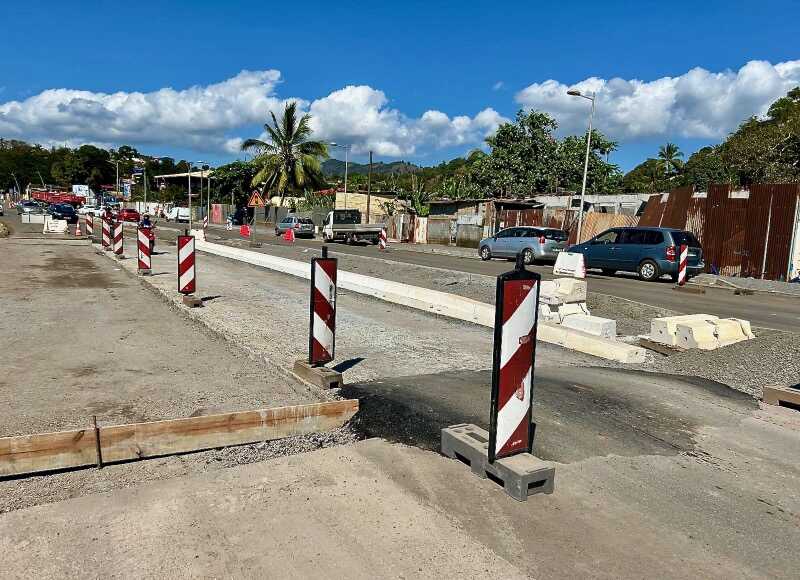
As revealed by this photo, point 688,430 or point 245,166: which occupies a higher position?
point 245,166

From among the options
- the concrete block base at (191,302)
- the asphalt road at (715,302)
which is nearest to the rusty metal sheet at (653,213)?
the asphalt road at (715,302)

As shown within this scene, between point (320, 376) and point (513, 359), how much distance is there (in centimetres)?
252

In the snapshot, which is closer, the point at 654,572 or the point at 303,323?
the point at 654,572

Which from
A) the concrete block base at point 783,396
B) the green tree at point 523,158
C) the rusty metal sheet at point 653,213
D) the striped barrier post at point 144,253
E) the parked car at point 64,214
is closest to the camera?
the concrete block base at point 783,396

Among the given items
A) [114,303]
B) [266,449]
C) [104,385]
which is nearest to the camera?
[266,449]

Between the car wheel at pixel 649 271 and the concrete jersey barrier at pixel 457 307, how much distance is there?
9.78 m

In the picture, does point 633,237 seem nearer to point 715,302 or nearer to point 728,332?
point 715,302

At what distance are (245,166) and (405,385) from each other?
73.8 meters

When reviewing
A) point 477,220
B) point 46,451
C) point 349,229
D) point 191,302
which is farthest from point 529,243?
point 46,451

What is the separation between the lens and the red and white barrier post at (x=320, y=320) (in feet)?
18.5

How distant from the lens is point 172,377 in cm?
580

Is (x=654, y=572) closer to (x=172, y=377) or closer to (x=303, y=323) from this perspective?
(x=172, y=377)

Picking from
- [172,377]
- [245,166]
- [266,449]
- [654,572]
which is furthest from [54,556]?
[245,166]

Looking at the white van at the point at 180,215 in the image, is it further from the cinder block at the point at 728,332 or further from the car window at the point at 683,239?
the cinder block at the point at 728,332
